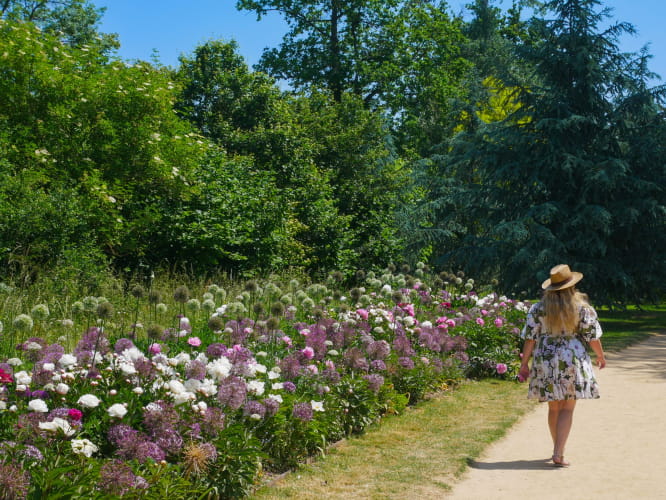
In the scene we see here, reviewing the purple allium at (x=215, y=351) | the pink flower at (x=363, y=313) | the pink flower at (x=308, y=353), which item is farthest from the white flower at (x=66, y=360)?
the pink flower at (x=363, y=313)

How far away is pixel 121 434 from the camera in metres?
3.76

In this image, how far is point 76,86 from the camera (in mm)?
12859

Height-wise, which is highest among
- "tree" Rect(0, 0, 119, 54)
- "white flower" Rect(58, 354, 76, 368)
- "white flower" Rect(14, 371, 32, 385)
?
"tree" Rect(0, 0, 119, 54)

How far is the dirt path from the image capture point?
15.3ft

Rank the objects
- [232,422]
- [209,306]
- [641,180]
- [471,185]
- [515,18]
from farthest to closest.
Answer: [515,18]
[471,185]
[641,180]
[209,306]
[232,422]

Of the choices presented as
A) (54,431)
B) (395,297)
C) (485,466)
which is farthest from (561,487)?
(395,297)

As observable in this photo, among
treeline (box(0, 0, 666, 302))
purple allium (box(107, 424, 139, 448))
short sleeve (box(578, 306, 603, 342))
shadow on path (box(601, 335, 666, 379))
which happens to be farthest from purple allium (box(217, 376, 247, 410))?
shadow on path (box(601, 335, 666, 379))

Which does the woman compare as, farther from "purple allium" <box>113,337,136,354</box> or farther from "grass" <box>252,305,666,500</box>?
"purple allium" <box>113,337,136,354</box>

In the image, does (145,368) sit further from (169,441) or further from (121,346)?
(169,441)

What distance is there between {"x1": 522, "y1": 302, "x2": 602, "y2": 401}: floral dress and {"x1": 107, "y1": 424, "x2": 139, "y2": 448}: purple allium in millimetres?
3249

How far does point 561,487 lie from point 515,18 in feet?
119

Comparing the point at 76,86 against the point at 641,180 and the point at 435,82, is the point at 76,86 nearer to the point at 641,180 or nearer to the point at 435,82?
the point at 641,180

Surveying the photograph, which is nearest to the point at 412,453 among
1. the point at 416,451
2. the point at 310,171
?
the point at 416,451

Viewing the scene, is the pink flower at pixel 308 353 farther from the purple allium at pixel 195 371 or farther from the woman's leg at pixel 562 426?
the woman's leg at pixel 562 426
